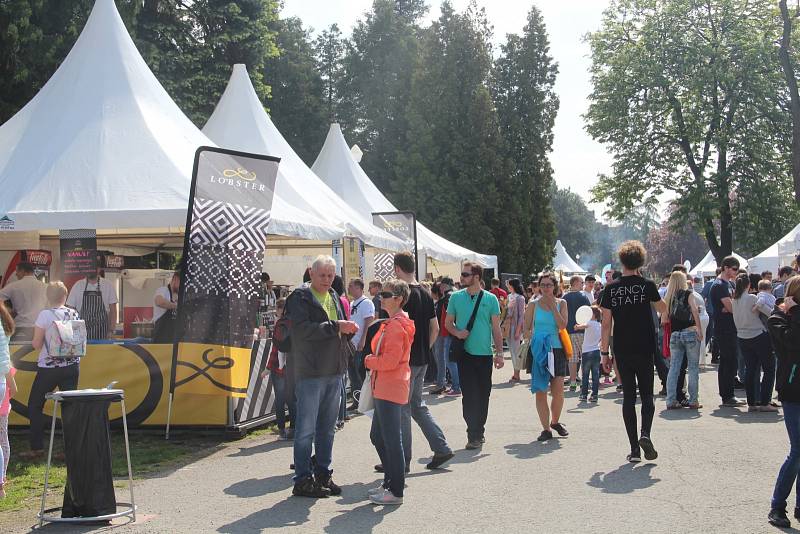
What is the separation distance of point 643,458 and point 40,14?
2262cm

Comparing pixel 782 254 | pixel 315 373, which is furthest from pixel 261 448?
pixel 782 254

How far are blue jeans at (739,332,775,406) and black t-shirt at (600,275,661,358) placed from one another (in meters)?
4.11

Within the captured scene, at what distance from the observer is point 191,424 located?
11211 millimetres

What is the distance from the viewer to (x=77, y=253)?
12211 millimetres

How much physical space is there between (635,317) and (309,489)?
348cm

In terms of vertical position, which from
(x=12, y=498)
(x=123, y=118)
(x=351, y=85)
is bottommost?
(x=12, y=498)

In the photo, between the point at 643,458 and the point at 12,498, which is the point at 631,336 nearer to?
the point at 643,458

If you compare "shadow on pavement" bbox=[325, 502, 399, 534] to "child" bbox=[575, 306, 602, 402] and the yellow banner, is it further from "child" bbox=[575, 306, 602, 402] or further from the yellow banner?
"child" bbox=[575, 306, 602, 402]

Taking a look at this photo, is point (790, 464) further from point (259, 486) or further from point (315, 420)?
point (259, 486)

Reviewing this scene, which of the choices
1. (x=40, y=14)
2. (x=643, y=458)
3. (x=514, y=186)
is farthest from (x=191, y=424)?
(x=514, y=186)

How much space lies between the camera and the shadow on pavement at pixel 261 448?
10148 millimetres

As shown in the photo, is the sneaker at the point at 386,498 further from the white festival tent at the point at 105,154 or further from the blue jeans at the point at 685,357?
the blue jeans at the point at 685,357

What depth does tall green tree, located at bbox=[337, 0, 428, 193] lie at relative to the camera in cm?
5322

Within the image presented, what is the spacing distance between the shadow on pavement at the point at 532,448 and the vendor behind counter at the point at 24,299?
6042 millimetres
